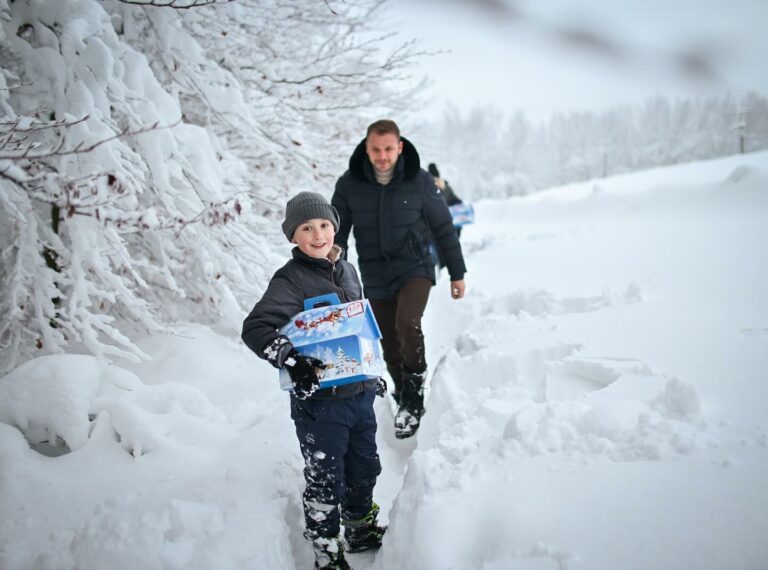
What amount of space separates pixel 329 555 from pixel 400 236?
2.06 meters

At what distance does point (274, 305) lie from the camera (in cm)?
204

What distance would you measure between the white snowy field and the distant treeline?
5781 cm

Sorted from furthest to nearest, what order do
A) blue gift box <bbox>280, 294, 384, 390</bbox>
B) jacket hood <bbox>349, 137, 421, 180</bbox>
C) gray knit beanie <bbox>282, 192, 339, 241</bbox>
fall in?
jacket hood <bbox>349, 137, 421, 180</bbox>
gray knit beanie <bbox>282, 192, 339, 241</bbox>
blue gift box <bbox>280, 294, 384, 390</bbox>

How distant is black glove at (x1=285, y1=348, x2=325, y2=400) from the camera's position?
6.31 ft

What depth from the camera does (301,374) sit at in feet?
6.31

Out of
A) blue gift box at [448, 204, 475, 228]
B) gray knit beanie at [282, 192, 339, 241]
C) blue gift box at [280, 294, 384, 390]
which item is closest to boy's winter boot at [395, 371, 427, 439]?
blue gift box at [280, 294, 384, 390]

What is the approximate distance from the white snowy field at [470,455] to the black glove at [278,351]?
3.01 ft

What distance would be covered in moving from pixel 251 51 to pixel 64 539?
452 centimetres

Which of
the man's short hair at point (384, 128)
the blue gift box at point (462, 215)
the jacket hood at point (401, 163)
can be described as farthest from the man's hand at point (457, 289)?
the blue gift box at point (462, 215)

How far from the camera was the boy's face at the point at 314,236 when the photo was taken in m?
2.20

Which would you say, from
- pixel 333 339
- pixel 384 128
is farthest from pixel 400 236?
pixel 333 339

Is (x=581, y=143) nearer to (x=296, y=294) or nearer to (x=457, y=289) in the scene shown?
(x=457, y=289)

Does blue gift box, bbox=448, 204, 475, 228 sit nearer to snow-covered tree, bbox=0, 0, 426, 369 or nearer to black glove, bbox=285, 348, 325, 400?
snow-covered tree, bbox=0, 0, 426, 369

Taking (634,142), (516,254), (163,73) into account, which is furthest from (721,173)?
(634,142)
